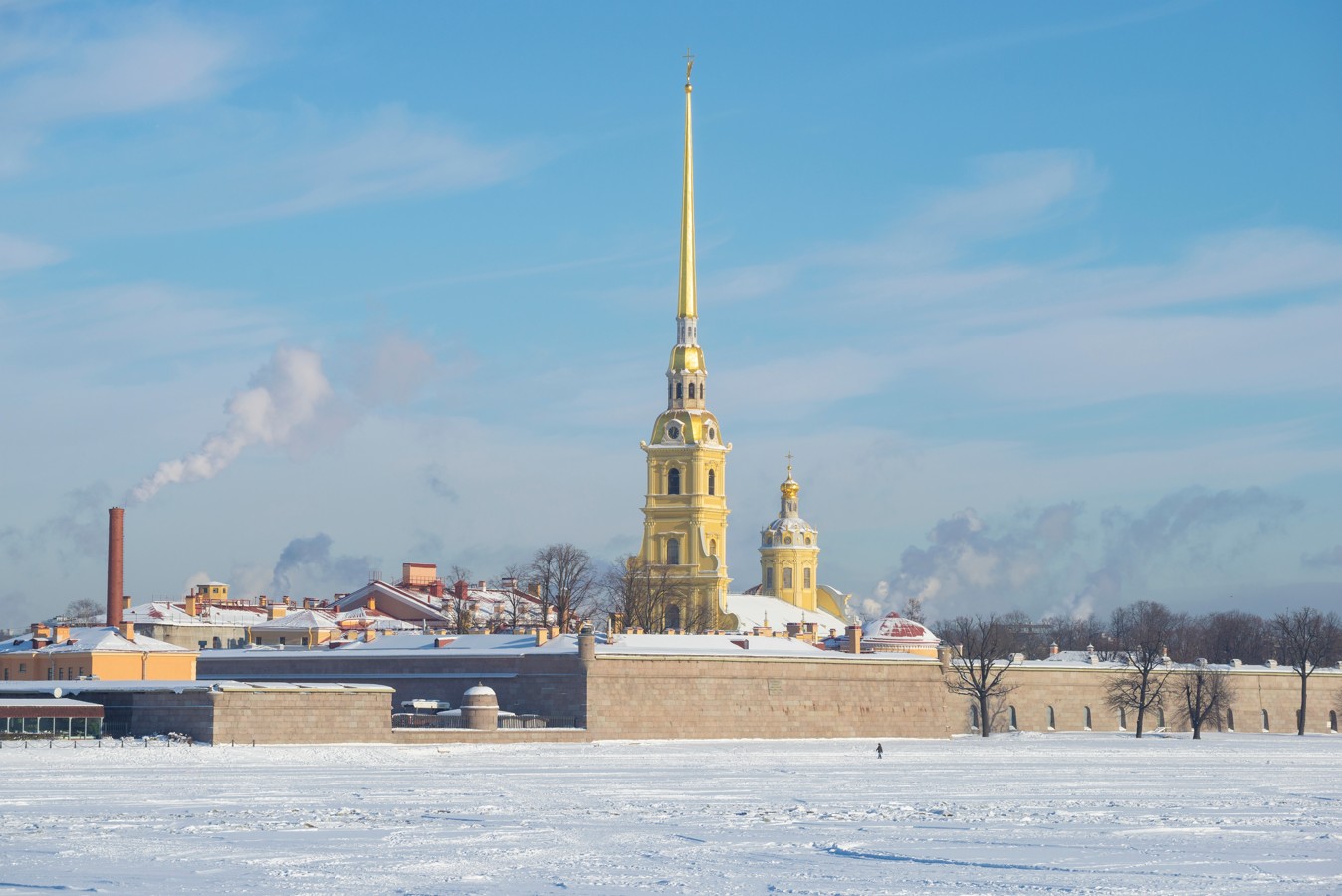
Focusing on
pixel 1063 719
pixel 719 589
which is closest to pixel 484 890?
pixel 1063 719

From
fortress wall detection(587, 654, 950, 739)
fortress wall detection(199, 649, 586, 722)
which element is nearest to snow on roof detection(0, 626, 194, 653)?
fortress wall detection(199, 649, 586, 722)

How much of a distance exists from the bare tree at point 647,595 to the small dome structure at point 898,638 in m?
10.1

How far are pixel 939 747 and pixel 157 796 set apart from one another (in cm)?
3063

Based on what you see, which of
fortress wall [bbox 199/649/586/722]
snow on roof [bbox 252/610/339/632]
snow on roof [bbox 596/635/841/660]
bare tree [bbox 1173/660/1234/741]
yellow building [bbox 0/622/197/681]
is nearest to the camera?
fortress wall [bbox 199/649/586/722]

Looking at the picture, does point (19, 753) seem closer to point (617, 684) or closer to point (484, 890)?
point (617, 684)

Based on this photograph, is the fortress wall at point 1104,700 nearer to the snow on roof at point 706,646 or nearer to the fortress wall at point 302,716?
the snow on roof at point 706,646

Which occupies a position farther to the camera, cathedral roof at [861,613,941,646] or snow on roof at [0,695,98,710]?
cathedral roof at [861,613,941,646]

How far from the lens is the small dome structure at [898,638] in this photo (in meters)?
76.4

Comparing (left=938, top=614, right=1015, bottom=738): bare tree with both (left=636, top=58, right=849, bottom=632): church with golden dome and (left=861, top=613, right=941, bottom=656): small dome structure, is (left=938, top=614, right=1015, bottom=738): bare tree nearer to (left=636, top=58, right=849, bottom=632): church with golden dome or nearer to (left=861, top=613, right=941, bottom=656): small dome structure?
(left=861, top=613, right=941, bottom=656): small dome structure

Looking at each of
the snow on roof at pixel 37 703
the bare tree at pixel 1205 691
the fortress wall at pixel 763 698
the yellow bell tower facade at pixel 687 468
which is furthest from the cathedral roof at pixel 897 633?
the snow on roof at pixel 37 703

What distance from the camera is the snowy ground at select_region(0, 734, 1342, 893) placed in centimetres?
2336

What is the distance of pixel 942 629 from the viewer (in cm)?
10088

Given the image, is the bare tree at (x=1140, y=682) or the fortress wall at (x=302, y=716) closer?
the fortress wall at (x=302, y=716)

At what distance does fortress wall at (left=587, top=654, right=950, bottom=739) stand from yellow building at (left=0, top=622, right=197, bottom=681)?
557 inches
